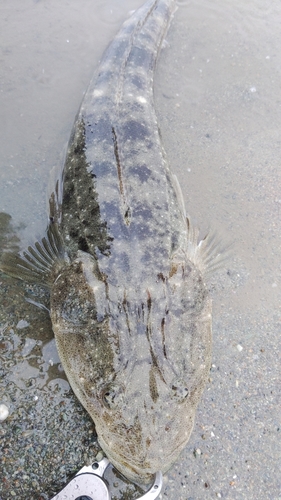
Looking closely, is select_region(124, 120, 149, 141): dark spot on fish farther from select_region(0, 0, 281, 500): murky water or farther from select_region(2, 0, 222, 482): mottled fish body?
select_region(0, 0, 281, 500): murky water

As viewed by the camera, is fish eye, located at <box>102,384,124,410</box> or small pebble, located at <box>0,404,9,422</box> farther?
small pebble, located at <box>0,404,9,422</box>

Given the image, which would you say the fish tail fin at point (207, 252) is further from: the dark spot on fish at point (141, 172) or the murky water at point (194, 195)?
the dark spot on fish at point (141, 172)

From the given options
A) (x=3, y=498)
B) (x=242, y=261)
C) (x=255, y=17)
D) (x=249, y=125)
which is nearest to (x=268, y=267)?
(x=242, y=261)

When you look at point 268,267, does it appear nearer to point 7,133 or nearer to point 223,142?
point 223,142

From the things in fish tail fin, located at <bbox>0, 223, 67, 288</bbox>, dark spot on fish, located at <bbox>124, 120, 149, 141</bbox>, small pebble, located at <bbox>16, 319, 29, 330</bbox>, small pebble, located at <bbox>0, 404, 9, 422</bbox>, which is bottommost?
small pebble, located at <bbox>0, 404, 9, 422</bbox>

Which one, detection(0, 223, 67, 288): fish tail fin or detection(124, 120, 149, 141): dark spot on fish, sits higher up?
detection(124, 120, 149, 141): dark spot on fish

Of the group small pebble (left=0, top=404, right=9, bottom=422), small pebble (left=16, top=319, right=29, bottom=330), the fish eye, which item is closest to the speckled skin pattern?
the fish eye

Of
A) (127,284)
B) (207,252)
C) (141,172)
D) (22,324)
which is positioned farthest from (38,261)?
(207,252)
